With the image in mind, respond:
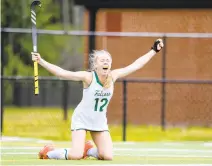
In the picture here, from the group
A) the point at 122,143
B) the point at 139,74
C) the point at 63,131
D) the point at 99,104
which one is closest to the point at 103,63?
the point at 99,104

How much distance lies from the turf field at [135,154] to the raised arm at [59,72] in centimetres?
111

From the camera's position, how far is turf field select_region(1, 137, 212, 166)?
1424 cm

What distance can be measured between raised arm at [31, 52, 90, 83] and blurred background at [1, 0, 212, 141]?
6588 millimetres

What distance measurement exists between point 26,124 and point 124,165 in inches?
372

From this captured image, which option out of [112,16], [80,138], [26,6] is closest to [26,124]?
[112,16]

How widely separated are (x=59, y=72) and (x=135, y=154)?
283 cm

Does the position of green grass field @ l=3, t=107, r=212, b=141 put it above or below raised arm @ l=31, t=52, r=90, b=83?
below

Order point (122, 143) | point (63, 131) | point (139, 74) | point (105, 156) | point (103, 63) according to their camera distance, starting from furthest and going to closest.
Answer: point (139, 74) < point (63, 131) < point (122, 143) < point (105, 156) < point (103, 63)

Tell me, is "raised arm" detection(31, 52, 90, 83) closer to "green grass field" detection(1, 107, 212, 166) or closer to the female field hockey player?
the female field hockey player

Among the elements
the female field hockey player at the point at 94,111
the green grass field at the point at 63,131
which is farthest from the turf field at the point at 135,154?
the green grass field at the point at 63,131

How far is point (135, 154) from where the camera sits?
1631 cm

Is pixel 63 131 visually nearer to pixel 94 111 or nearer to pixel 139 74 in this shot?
pixel 139 74

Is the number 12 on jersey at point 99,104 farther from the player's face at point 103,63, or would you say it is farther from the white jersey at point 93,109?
the player's face at point 103,63

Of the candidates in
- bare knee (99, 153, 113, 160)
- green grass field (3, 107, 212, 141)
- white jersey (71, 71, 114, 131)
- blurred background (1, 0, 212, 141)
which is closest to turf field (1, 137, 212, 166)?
bare knee (99, 153, 113, 160)
